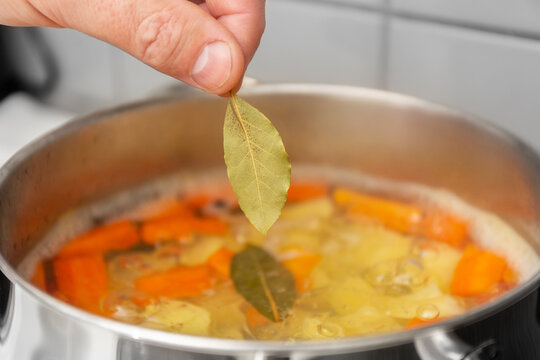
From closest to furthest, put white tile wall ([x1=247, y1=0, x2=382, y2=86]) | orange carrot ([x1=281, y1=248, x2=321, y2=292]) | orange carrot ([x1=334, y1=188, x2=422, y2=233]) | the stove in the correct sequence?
orange carrot ([x1=281, y1=248, x2=321, y2=292]), orange carrot ([x1=334, y1=188, x2=422, y2=233]), white tile wall ([x1=247, y1=0, x2=382, y2=86]), the stove

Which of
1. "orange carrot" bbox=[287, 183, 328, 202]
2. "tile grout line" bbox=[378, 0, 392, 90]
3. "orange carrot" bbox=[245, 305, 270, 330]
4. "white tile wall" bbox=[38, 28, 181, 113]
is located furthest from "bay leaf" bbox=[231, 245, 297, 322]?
"white tile wall" bbox=[38, 28, 181, 113]

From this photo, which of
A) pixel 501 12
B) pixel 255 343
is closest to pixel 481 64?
pixel 501 12

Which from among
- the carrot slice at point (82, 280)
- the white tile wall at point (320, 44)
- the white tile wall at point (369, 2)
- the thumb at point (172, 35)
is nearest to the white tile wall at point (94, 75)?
the white tile wall at point (320, 44)

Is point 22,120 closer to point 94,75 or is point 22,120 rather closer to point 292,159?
point 94,75

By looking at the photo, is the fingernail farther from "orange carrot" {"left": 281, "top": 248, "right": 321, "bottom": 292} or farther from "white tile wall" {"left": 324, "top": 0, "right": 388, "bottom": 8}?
"white tile wall" {"left": 324, "top": 0, "right": 388, "bottom": 8}

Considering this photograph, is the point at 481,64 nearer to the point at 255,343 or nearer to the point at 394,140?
the point at 394,140

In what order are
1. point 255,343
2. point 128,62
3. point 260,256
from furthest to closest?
point 128,62
point 260,256
point 255,343

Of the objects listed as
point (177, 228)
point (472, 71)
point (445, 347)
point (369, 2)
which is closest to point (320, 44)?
point (369, 2)
